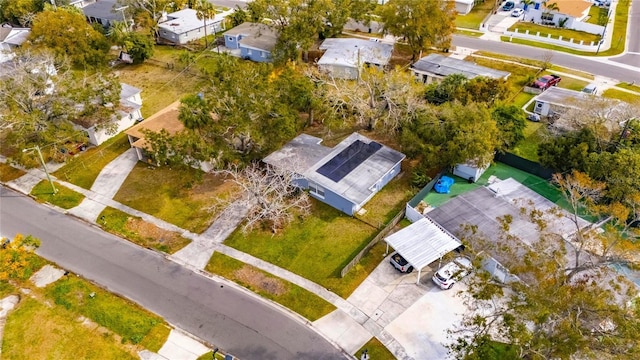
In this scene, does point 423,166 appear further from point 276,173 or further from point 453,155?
point 276,173

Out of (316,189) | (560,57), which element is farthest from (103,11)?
(560,57)

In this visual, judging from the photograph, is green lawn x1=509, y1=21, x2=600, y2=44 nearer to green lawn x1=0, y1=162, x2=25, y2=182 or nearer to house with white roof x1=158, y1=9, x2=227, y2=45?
house with white roof x1=158, y1=9, x2=227, y2=45

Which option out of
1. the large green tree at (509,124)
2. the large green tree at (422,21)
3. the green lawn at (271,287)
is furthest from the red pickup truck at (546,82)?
the green lawn at (271,287)

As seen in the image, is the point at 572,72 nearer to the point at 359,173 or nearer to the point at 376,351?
the point at 359,173

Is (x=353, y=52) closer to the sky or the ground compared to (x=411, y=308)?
closer to the sky

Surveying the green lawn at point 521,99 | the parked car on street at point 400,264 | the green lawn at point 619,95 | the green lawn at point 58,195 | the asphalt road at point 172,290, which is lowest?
the asphalt road at point 172,290

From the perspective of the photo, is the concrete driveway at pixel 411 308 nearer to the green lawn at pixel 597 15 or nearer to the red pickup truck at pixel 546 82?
the red pickup truck at pixel 546 82

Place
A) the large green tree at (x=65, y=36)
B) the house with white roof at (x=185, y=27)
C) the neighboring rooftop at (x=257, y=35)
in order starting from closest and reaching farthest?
the large green tree at (x=65, y=36) → the neighboring rooftop at (x=257, y=35) → the house with white roof at (x=185, y=27)

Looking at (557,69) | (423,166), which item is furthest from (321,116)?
(557,69)
